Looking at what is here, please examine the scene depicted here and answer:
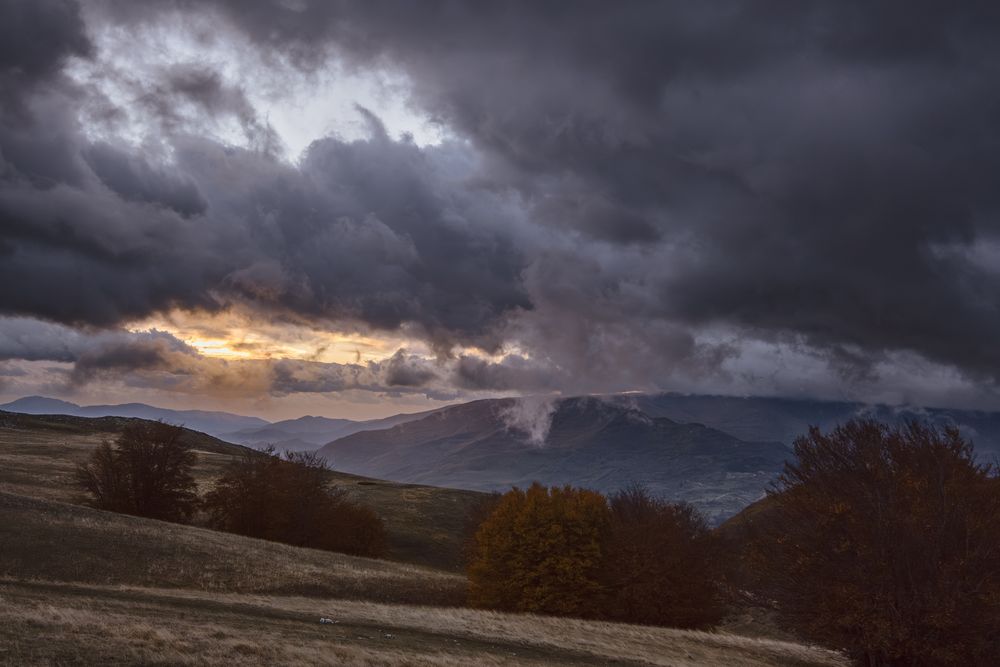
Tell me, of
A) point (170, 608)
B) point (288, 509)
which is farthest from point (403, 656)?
point (288, 509)

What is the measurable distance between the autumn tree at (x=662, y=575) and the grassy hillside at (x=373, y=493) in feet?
139

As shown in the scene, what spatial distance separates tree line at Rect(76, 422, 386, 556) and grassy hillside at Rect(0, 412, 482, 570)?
5616mm

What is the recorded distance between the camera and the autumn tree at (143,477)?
8325cm

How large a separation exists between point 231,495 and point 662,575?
60.2 metres

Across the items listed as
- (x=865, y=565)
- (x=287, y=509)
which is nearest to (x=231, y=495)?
(x=287, y=509)

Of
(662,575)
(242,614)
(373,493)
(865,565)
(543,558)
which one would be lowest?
(373,493)

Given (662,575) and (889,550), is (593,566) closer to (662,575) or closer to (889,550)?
(662,575)

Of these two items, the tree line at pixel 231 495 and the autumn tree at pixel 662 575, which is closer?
the autumn tree at pixel 662 575

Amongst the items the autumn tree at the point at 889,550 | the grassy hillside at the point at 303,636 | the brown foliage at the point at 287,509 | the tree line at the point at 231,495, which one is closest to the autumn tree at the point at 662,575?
the grassy hillside at the point at 303,636

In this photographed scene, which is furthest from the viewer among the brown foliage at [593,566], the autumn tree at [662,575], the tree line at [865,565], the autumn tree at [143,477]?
the autumn tree at [143,477]

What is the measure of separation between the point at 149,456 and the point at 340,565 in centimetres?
3985

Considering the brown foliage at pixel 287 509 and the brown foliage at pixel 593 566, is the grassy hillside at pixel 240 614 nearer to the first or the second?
the brown foliage at pixel 593 566

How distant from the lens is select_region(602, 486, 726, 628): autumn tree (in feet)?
207

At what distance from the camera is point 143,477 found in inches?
3351
